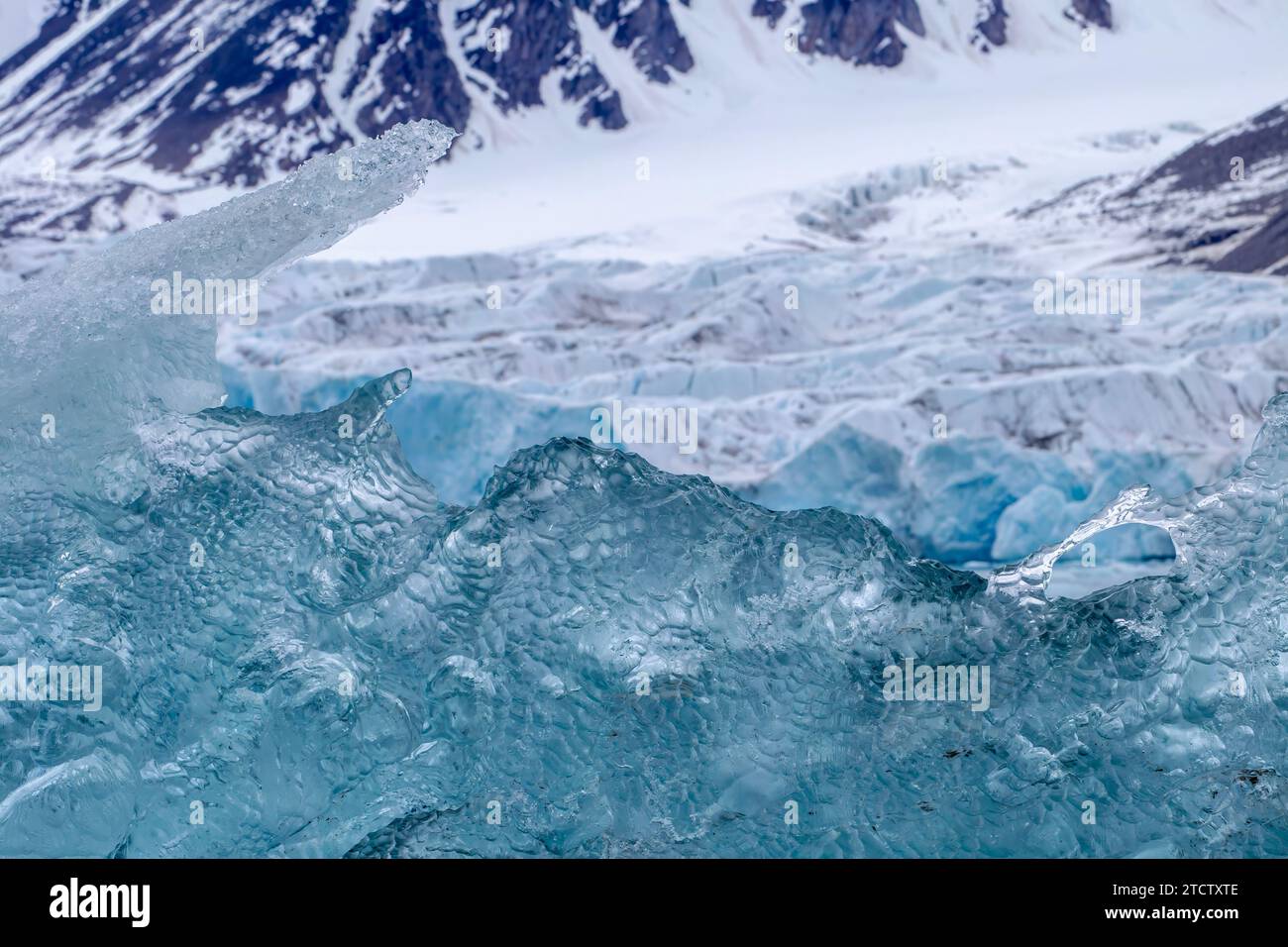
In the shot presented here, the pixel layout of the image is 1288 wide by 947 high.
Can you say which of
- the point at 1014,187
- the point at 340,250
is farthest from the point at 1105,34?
the point at 340,250

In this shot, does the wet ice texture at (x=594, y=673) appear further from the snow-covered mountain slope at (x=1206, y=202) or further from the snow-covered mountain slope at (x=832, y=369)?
the snow-covered mountain slope at (x=1206, y=202)

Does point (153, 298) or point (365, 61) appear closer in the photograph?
point (153, 298)

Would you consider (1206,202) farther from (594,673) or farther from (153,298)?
(594,673)

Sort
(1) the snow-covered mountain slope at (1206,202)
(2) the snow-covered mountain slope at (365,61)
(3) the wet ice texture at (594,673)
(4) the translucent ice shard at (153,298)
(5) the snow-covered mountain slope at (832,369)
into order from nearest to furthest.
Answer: (3) the wet ice texture at (594,673)
(4) the translucent ice shard at (153,298)
(5) the snow-covered mountain slope at (832,369)
(1) the snow-covered mountain slope at (1206,202)
(2) the snow-covered mountain slope at (365,61)

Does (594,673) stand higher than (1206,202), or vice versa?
(594,673)

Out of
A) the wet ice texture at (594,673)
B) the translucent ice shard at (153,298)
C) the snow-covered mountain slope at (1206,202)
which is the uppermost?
the translucent ice shard at (153,298)

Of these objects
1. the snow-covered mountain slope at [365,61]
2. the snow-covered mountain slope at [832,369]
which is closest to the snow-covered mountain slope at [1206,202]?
the snow-covered mountain slope at [832,369]

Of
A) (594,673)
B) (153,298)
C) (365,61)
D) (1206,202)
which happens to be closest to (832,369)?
(1206,202)

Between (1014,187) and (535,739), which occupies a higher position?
(535,739)
